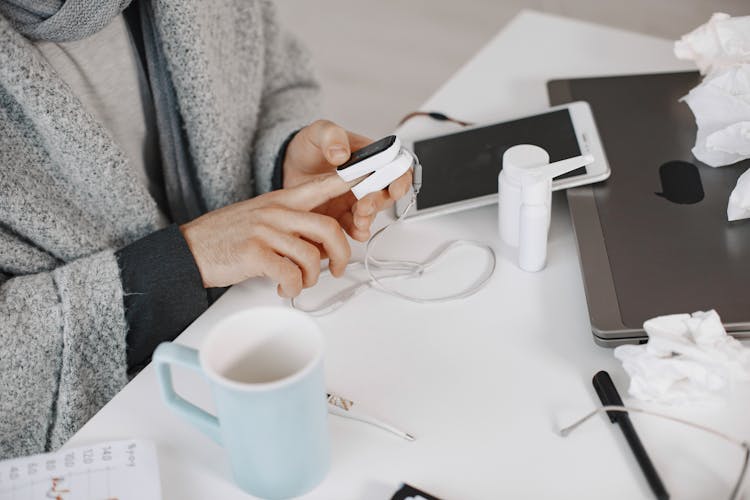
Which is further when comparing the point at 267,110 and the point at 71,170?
the point at 267,110

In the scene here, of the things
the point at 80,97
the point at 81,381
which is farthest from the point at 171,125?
the point at 81,381

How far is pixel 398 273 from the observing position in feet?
2.49

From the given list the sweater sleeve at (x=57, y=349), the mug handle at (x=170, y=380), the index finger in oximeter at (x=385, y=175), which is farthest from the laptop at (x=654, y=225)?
the sweater sleeve at (x=57, y=349)

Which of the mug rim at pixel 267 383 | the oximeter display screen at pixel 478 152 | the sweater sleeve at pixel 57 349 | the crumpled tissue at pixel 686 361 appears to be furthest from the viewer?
the oximeter display screen at pixel 478 152

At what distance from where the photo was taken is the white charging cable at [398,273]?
0.73 metres

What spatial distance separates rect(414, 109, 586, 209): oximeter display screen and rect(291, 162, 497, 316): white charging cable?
0.14 feet

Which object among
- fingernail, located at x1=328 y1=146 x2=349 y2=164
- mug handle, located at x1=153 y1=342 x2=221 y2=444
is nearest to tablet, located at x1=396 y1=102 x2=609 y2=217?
fingernail, located at x1=328 y1=146 x2=349 y2=164

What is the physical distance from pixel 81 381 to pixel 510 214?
0.43 metres

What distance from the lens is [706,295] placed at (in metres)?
0.64

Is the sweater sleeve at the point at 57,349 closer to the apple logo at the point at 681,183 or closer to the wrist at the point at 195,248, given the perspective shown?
the wrist at the point at 195,248

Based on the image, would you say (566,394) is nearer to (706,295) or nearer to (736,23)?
(706,295)

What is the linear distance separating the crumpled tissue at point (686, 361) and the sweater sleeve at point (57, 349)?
1.49 ft

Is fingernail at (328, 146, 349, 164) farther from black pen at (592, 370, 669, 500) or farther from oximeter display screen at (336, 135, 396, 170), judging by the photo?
black pen at (592, 370, 669, 500)

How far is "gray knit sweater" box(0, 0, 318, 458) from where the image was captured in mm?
713
